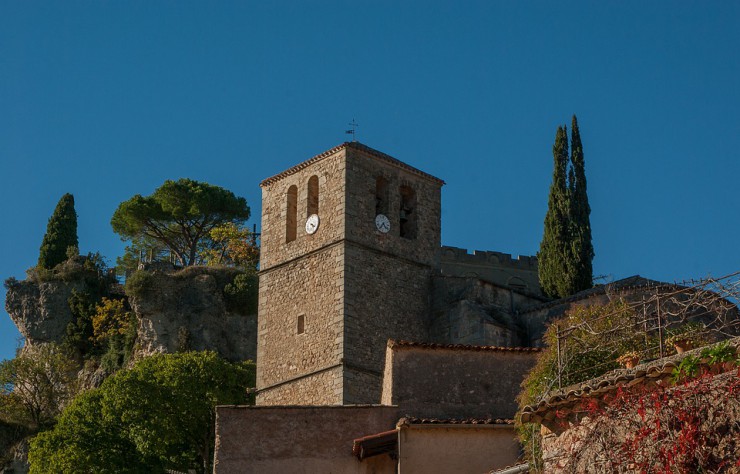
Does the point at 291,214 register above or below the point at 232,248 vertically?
below

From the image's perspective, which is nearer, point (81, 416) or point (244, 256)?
point (81, 416)

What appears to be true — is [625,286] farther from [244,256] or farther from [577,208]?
[244,256]

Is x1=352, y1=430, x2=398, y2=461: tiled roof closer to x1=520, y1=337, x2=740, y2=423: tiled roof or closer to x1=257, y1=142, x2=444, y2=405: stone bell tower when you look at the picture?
x1=520, y1=337, x2=740, y2=423: tiled roof

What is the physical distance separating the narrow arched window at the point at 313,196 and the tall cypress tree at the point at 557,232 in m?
8.49

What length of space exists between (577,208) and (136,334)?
61.6ft

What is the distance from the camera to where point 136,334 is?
50.7m

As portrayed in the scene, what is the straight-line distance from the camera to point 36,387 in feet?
161

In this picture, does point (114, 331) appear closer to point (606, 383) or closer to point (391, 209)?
point (391, 209)

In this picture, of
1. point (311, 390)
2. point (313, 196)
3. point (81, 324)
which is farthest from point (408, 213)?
point (81, 324)

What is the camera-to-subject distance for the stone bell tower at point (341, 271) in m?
32.1

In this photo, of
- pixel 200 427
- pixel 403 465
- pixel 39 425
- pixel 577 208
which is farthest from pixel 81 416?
pixel 403 465

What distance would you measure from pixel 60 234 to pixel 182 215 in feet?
18.1

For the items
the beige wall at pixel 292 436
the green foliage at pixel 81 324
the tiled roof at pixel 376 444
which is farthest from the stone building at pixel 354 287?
the green foliage at pixel 81 324

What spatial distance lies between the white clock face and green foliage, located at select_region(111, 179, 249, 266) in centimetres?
2666
